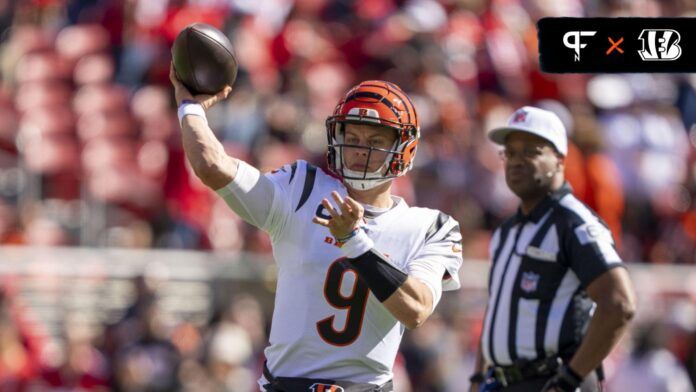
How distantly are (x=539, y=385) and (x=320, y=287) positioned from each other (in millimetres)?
1650

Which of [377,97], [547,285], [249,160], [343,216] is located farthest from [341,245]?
[249,160]

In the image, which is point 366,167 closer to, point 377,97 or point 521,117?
point 377,97

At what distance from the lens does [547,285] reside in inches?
213

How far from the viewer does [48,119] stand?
9945mm

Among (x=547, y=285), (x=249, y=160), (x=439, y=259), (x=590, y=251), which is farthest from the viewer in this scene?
(x=249, y=160)

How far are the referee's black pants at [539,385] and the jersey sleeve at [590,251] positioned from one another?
0.46m

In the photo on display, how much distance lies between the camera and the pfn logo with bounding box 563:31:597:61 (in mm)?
5531

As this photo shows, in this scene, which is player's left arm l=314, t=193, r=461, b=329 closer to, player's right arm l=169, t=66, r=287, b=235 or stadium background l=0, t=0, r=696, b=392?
player's right arm l=169, t=66, r=287, b=235

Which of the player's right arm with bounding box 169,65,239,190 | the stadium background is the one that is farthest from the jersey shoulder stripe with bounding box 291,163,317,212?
the stadium background

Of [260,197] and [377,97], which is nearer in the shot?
[260,197]

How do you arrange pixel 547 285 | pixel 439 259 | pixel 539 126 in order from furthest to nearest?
1. pixel 539 126
2. pixel 547 285
3. pixel 439 259

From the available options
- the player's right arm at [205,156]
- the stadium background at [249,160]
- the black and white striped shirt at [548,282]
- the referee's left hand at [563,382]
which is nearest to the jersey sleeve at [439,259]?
the player's right arm at [205,156]

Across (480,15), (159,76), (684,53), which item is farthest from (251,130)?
(684,53)

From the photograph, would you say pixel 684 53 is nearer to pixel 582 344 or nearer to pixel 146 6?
pixel 582 344
